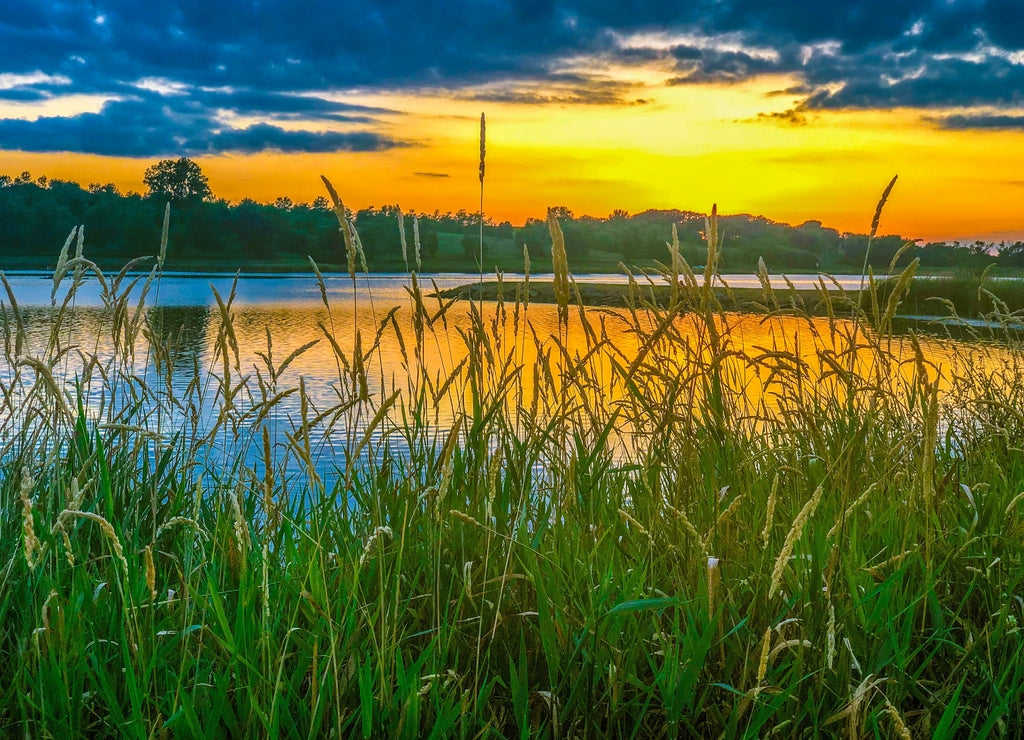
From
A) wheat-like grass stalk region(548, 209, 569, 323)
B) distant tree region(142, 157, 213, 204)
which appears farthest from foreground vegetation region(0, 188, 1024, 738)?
distant tree region(142, 157, 213, 204)

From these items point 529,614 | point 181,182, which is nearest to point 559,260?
point 529,614

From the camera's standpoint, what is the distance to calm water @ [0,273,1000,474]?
3.24 metres

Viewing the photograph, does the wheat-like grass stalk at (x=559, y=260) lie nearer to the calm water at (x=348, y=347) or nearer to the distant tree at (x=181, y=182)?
the calm water at (x=348, y=347)

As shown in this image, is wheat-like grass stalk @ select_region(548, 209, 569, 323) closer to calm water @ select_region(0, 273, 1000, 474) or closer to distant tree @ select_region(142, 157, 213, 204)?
calm water @ select_region(0, 273, 1000, 474)

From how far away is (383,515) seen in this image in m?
2.94

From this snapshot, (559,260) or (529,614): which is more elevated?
(559,260)

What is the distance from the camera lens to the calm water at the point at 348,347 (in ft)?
10.6

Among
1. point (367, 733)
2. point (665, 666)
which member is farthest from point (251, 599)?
point (665, 666)

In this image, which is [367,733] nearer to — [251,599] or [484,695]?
[484,695]

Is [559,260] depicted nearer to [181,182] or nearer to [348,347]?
[348,347]

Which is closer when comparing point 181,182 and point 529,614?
point 529,614

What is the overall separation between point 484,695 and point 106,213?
6881 centimetres

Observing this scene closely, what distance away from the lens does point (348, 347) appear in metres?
6.51

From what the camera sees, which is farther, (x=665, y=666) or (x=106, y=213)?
(x=106, y=213)
